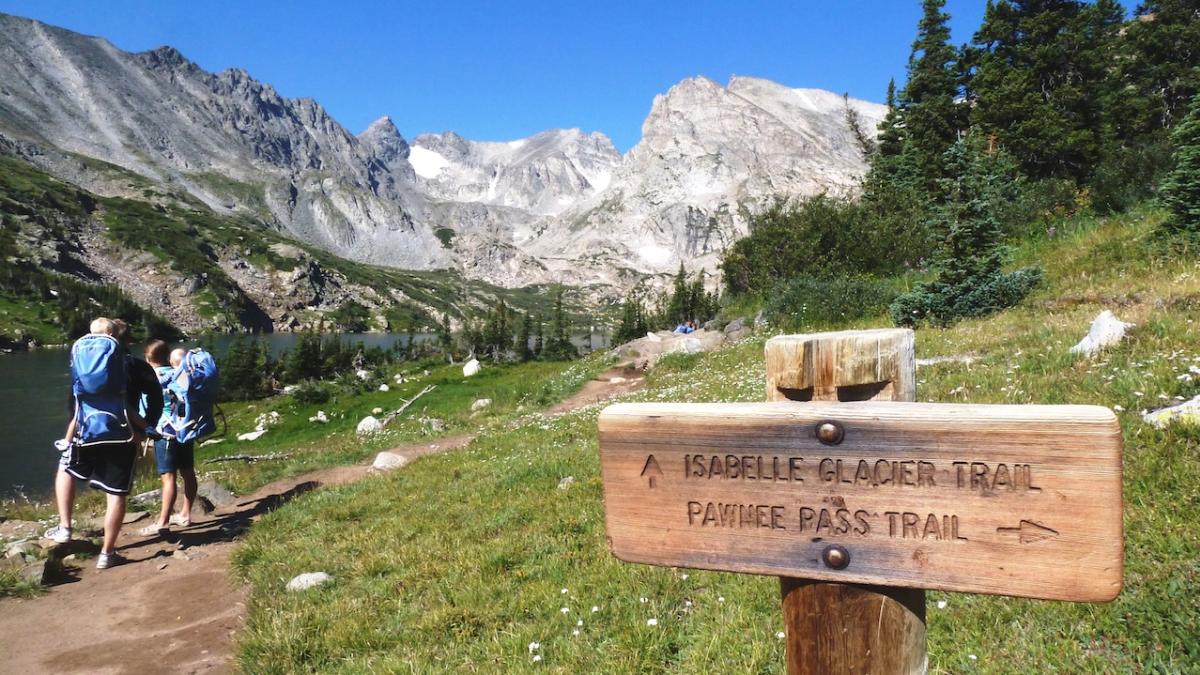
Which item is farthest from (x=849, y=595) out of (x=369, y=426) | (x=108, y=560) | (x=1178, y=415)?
(x=369, y=426)

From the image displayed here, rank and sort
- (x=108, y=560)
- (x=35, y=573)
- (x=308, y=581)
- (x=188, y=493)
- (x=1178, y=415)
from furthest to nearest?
(x=188, y=493) → (x=108, y=560) → (x=35, y=573) → (x=308, y=581) → (x=1178, y=415)

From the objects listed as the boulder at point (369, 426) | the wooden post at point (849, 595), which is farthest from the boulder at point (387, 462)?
the wooden post at point (849, 595)

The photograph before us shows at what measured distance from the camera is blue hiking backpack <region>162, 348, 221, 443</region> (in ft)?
34.2

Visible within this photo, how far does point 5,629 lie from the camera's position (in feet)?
23.6

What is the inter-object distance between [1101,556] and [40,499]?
34.9 m

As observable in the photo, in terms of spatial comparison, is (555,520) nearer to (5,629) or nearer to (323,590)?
(323,590)

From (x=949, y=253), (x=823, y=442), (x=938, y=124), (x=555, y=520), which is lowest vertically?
(x=555, y=520)

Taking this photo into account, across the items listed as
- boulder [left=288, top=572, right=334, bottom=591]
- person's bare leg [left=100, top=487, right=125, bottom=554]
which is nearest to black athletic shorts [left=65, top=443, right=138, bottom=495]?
person's bare leg [left=100, top=487, right=125, bottom=554]

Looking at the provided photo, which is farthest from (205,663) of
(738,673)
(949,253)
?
(949,253)

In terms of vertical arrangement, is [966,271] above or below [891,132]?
below

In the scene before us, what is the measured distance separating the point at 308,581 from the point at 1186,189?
21.2 metres

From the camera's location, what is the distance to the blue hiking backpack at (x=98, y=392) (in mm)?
8820

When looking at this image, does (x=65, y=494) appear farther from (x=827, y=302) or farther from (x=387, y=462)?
(x=827, y=302)

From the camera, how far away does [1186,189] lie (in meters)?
15.2
